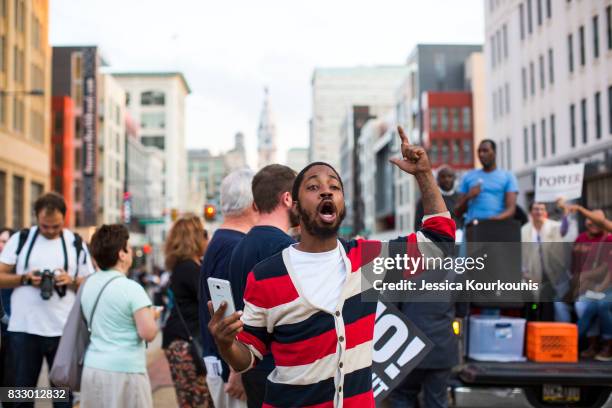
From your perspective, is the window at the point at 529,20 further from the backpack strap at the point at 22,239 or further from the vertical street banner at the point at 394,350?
the vertical street banner at the point at 394,350

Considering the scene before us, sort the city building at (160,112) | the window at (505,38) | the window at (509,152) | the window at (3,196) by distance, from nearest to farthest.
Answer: the window at (3,196), the window at (509,152), the window at (505,38), the city building at (160,112)

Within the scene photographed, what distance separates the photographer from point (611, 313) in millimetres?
7441

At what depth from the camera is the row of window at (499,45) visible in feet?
158

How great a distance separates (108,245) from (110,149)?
7698 cm

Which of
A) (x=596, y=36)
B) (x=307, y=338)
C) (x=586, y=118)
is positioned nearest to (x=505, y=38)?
(x=586, y=118)

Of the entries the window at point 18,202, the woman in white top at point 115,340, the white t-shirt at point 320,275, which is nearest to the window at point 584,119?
the window at point 18,202

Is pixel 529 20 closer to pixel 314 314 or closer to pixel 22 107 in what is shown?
pixel 22 107

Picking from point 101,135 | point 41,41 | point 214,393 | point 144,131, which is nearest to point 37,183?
point 41,41

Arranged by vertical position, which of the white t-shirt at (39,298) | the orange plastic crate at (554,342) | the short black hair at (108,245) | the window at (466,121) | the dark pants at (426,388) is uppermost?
the window at (466,121)

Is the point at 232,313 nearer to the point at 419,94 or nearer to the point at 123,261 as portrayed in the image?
the point at 123,261

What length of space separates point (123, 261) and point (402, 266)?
99.6 inches

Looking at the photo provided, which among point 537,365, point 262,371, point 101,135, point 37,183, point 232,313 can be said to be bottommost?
point 537,365

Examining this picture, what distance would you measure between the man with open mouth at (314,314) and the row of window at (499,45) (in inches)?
1837

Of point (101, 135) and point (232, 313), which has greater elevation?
point (101, 135)
